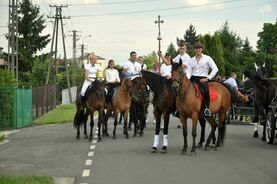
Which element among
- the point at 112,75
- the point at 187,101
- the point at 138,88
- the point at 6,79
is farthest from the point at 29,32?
the point at 187,101

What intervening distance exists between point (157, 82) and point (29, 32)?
58532 millimetres

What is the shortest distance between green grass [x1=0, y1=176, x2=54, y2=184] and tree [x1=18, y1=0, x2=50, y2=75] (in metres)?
60.3

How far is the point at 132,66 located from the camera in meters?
18.8

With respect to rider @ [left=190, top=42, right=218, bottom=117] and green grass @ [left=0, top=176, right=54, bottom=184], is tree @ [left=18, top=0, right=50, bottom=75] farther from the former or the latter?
green grass @ [left=0, top=176, right=54, bottom=184]

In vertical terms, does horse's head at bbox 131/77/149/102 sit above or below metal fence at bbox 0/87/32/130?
above

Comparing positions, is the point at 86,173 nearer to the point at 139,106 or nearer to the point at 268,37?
the point at 139,106

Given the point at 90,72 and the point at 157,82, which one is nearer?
the point at 157,82

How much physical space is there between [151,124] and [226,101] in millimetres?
9878

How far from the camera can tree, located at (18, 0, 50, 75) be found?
70.1 metres

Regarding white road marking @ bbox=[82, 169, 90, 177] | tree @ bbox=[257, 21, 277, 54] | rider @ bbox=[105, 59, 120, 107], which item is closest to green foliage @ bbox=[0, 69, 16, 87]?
rider @ bbox=[105, 59, 120, 107]

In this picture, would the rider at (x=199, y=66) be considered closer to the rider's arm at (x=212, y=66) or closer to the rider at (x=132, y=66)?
the rider's arm at (x=212, y=66)

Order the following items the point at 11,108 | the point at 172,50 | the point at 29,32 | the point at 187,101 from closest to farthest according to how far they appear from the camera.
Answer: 1. the point at 187,101
2. the point at 11,108
3. the point at 29,32
4. the point at 172,50

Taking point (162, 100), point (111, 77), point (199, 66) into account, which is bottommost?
point (162, 100)

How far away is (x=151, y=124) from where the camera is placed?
2480 cm
